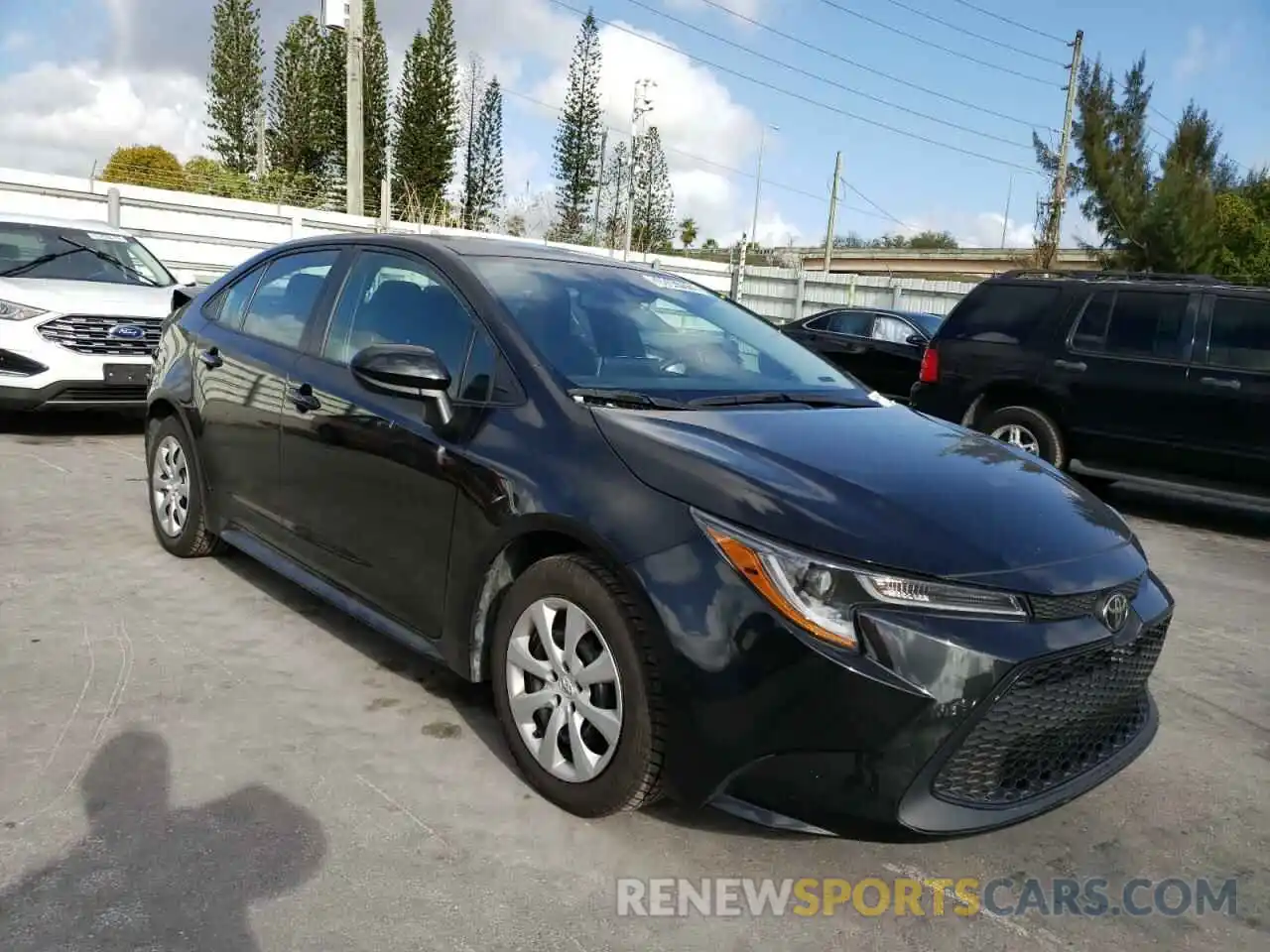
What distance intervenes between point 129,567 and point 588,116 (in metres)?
49.1

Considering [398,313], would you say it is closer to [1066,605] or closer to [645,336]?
[645,336]

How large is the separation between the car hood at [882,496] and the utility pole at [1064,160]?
34.3 m

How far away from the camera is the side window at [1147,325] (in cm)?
753

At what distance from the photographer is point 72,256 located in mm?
8477

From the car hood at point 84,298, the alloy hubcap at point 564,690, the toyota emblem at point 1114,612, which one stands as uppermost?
the car hood at point 84,298

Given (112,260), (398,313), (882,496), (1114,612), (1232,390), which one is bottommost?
(1114,612)

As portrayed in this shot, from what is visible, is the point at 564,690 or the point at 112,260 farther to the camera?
the point at 112,260

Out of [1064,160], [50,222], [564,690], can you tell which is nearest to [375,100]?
[1064,160]

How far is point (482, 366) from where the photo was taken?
3.23 m

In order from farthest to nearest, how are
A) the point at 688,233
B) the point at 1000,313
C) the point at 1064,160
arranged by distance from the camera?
the point at 688,233 < the point at 1064,160 < the point at 1000,313

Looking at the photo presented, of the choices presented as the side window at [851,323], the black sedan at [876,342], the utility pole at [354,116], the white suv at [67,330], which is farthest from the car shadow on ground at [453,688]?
the utility pole at [354,116]

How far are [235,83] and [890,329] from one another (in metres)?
40.5

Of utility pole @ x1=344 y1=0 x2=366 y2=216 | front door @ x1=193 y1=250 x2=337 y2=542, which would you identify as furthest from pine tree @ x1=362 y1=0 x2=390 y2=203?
front door @ x1=193 y1=250 x2=337 y2=542

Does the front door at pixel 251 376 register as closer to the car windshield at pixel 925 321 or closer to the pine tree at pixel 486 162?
the car windshield at pixel 925 321
